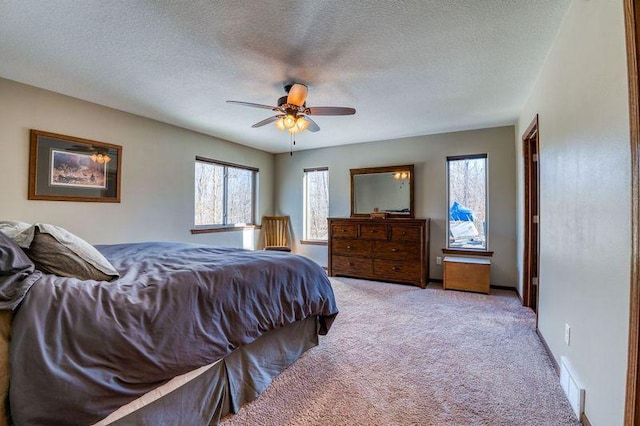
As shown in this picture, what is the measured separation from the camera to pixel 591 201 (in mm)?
1479

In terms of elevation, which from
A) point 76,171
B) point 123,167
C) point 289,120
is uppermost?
point 289,120

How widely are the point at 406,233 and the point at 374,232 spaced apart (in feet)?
1.69

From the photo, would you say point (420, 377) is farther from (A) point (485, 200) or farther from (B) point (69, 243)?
(A) point (485, 200)

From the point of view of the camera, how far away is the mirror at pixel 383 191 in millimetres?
4969

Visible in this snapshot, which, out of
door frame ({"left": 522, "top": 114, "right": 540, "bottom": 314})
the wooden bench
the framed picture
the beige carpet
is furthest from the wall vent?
the framed picture


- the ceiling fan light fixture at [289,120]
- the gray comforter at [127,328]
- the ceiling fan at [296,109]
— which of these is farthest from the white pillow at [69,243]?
the ceiling fan light fixture at [289,120]

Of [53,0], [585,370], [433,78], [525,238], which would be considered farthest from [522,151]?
[53,0]

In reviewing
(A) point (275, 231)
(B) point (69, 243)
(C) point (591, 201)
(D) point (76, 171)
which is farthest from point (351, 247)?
(B) point (69, 243)

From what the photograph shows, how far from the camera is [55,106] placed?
3.06 m

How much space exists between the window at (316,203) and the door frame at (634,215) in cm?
481

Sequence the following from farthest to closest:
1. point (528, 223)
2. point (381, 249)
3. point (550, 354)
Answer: point (381, 249) → point (528, 223) → point (550, 354)

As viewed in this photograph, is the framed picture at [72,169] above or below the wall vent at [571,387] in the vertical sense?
above

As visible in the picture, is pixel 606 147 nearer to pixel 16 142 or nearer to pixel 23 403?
pixel 23 403

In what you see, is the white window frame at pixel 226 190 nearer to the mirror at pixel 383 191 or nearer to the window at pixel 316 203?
the window at pixel 316 203
